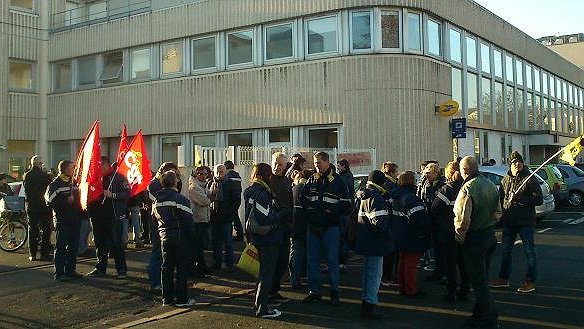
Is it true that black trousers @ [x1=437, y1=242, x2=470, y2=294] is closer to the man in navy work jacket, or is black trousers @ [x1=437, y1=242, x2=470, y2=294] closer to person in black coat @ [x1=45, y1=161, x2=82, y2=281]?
the man in navy work jacket

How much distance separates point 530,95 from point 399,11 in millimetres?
14409

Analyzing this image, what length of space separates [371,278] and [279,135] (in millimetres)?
13171

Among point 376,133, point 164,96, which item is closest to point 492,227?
point 376,133

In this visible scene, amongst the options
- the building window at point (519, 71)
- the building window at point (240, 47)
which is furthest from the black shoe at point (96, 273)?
the building window at point (519, 71)

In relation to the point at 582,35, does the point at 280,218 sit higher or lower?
lower

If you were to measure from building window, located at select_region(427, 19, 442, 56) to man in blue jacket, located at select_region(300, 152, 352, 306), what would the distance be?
1278 cm

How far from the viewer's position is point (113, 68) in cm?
2375

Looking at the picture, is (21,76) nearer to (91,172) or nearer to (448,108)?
(448,108)

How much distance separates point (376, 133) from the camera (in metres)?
17.7

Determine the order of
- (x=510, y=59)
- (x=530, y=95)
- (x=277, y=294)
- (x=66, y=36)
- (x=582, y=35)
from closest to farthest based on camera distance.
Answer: (x=277, y=294), (x=66, y=36), (x=510, y=59), (x=530, y=95), (x=582, y=35)

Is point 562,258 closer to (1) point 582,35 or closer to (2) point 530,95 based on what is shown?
(2) point 530,95

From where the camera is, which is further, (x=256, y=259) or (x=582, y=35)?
(x=582, y=35)

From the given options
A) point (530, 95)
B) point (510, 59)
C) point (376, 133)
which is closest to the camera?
point (376, 133)

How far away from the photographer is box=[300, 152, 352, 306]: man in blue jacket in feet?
24.0
